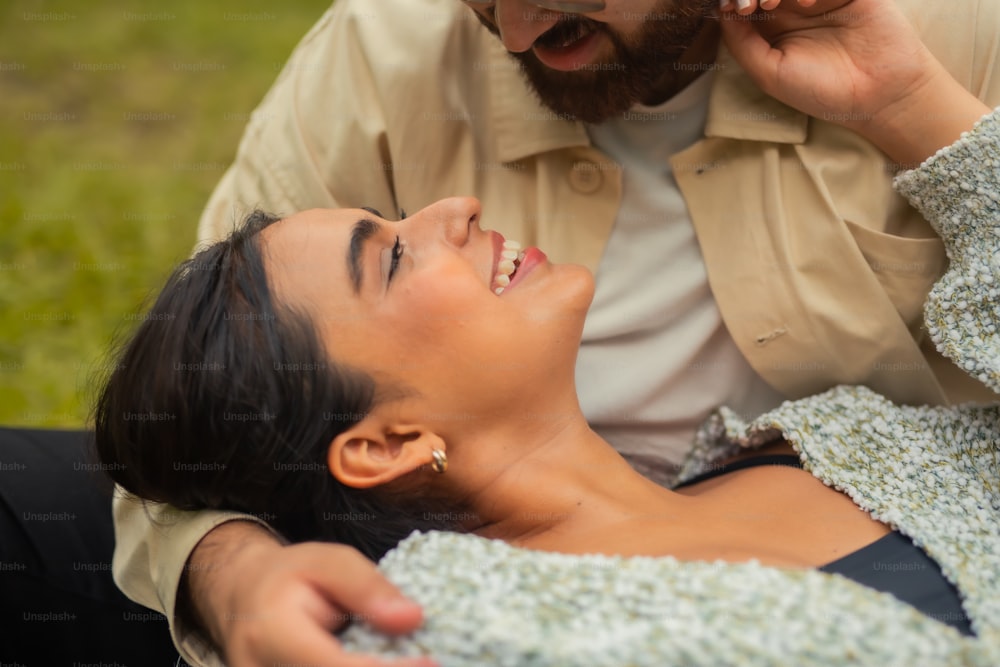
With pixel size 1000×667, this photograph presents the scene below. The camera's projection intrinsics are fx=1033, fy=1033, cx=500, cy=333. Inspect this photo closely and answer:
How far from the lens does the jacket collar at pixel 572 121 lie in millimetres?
2281

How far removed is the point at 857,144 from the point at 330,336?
4.00 ft

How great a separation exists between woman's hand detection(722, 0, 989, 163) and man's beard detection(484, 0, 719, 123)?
0.37 feet

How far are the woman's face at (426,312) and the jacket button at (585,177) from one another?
0.45 metres

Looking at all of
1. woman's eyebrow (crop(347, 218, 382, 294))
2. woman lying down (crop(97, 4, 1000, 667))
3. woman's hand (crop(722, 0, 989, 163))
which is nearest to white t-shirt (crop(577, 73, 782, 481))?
woman's hand (crop(722, 0, 989, 163))

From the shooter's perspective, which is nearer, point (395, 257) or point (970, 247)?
point (395, 257)

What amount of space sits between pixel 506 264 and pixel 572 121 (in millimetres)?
479

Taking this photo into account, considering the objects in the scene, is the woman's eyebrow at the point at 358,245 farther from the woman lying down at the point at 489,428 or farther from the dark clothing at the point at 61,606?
the dark clothing at the point at 61,606

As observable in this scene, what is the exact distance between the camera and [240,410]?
192 centimetres

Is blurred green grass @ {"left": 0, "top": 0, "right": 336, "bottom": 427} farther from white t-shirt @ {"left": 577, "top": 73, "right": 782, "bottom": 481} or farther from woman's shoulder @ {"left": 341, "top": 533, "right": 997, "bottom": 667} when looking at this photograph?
woman's shoulder @ {"left": 341, "top": 533, "right": 997, "bottom": 667}

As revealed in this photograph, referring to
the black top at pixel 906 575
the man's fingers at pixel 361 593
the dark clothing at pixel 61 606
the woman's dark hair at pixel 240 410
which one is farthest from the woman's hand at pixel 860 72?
the dark clothing at pixel 61 606

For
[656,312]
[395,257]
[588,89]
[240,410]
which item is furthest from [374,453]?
[588,89]

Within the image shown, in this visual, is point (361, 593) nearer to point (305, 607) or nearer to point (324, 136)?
point (305, 607)

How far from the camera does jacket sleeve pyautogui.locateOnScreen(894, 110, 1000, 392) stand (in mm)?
2061

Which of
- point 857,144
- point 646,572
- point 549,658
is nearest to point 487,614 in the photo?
point 549,658
